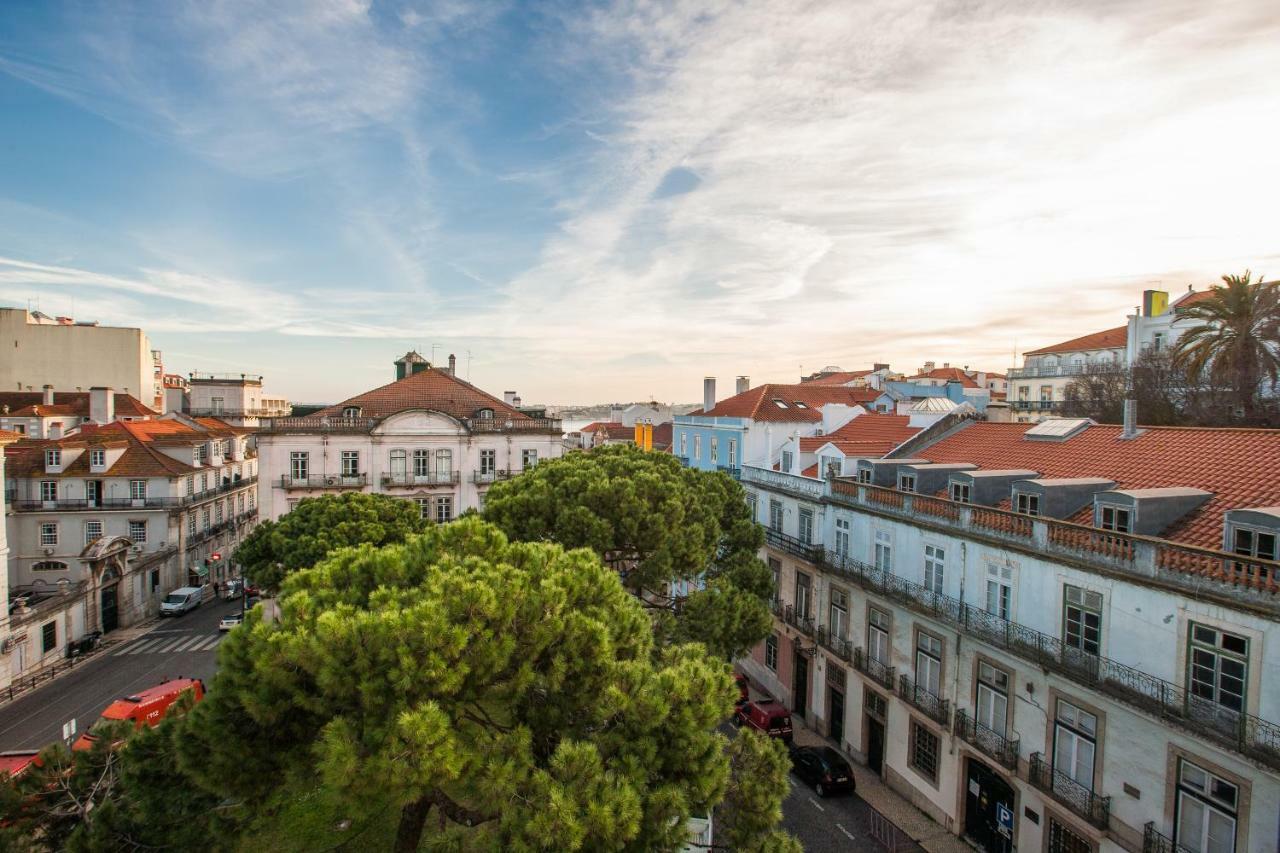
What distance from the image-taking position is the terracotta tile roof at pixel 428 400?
4106 cm

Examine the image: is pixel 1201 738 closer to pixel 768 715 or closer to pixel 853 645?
pixel 853 645

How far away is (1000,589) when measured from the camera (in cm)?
1770

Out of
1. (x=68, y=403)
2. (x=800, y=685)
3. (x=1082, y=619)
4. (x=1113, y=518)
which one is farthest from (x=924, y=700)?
(x=68, y=403)

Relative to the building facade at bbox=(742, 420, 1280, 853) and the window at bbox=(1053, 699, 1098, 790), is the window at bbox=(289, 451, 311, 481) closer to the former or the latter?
the building facade at bbox=(742, 420, 1280, 853)

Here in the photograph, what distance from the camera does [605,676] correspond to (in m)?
10.2

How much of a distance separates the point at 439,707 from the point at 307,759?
2691 mm

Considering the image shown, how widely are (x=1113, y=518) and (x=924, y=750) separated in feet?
31.1

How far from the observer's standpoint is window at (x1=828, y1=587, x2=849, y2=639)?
24.1 m

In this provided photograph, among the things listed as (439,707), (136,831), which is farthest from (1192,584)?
(136,831)

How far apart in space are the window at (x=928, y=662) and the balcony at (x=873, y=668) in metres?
1.03

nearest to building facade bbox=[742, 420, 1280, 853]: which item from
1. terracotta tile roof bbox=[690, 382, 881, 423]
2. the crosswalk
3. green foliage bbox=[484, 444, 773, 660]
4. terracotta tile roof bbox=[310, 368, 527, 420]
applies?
green foliage bbox=[484, 444, 773, 660]

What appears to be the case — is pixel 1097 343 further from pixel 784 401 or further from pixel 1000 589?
pixel 1000 589

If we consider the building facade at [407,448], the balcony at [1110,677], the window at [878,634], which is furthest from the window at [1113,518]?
→ the building facade at [407,448]

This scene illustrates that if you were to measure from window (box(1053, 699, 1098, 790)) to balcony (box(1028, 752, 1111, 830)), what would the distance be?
144 mm
